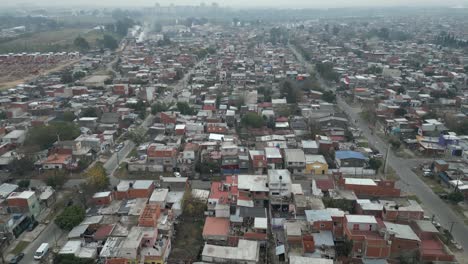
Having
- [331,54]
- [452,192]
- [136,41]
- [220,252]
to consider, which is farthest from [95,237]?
[136,41]

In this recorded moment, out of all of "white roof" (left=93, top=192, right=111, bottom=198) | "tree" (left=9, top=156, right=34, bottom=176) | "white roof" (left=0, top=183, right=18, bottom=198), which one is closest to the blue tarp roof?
"white roof" (left=93, top=192, right=111, bottom=198)

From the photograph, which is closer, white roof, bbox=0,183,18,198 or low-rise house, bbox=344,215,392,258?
low-rise house, bbox=344,215,392,258

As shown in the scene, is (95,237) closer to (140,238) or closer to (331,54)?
(140,238)

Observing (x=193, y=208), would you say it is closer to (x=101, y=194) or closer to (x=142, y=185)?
(x=142, y=185)

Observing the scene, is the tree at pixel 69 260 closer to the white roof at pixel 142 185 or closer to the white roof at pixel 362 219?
the white roof at pixel 142 185

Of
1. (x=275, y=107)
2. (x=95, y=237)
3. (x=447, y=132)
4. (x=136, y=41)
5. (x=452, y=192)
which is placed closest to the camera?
(x=95, y=237)

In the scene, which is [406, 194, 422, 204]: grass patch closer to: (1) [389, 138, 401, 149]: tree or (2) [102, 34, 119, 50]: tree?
(1) [389, 138, 401, 149]: tree

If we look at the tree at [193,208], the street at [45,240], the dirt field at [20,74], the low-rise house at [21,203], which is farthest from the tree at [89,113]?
the dirt field at [20,74]
